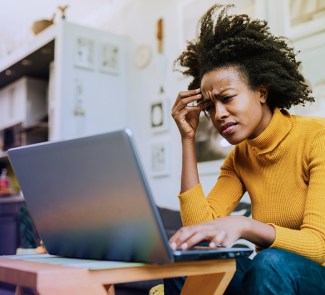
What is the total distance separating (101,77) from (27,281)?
2.95m

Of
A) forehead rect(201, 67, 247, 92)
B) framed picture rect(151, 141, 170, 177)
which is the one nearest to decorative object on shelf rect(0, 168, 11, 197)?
framed picture rect(151, 141, 170, 177)

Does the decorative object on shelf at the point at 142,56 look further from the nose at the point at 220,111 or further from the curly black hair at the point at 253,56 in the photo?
the nose at the point at 220,111

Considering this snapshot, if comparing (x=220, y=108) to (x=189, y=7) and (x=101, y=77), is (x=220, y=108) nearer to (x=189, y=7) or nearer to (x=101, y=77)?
(x=189, y=7)

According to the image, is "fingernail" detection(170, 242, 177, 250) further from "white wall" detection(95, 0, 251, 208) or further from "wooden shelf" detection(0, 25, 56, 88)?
"wooden shelf" detection(0, 25, 56, 88)

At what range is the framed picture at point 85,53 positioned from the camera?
342 centimetres

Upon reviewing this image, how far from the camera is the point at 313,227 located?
3.38ft

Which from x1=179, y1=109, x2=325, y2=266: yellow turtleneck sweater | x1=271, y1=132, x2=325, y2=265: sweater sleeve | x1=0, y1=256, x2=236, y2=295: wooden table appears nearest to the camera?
x1=0, y1=256, x2=236, y2=295: wooden table

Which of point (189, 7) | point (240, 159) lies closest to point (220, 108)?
point (240, 159)

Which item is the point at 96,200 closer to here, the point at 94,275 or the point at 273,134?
the point at 94,275

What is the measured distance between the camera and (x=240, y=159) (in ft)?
4.78

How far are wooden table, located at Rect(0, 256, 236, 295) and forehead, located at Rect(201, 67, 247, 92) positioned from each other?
0.58m

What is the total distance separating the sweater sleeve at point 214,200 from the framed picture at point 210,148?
4.15 ft

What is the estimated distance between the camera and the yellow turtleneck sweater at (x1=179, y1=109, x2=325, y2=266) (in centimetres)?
123

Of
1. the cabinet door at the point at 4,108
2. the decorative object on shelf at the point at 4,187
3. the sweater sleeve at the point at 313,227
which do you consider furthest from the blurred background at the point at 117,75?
the sweater sleeve at the point at 313,227
